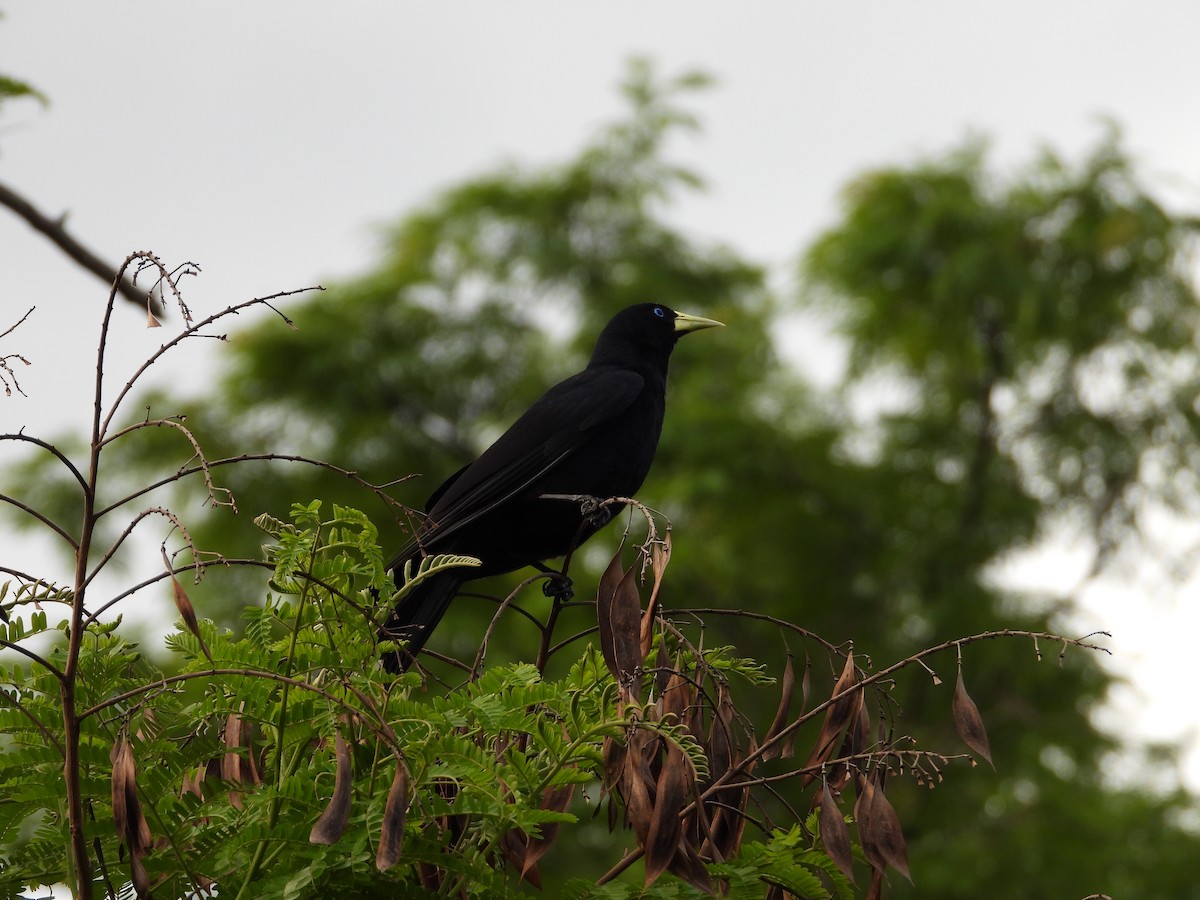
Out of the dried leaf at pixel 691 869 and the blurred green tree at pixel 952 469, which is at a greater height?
the blurred green tree at pixel 952 469

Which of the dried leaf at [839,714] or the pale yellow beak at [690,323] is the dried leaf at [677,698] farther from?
the pale yellow beak at [690,323]

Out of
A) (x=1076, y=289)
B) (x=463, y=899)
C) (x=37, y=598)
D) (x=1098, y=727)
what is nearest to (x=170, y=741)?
(x=37, y=598)

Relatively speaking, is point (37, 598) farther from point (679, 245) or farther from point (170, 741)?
point (679, 245)

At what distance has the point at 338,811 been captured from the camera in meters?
1.77

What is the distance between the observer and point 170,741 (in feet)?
7.07

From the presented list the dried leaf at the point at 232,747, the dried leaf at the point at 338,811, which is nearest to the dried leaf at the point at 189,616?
the dried leaf at the point at 232,747

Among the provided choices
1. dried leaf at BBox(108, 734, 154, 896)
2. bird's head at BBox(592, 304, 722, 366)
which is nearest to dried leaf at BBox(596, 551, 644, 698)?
dried leaf at BBox(108, 734, 154, 896)

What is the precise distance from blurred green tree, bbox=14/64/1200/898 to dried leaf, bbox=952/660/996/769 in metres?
8.61

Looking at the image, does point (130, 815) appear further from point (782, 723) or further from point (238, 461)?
point (782, 723)

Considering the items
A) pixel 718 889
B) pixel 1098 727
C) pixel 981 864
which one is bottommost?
pixel 718 889

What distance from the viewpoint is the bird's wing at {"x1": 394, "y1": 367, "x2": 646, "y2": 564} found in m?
4.19

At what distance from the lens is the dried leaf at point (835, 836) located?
2.15m

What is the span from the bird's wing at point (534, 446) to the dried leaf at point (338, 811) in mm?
2108

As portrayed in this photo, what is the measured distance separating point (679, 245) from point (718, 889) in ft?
40.6
